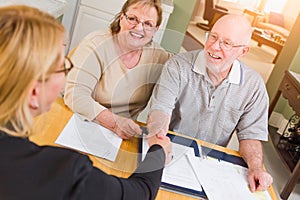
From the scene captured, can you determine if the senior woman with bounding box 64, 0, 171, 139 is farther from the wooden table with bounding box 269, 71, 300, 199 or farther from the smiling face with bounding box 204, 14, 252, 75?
the wooden table with bounding box 269, 71, 300, 199

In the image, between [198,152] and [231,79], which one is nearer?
[198,152]

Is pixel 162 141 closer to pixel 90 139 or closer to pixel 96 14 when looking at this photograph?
pixel 90 139

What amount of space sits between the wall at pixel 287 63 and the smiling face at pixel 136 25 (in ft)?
7.06

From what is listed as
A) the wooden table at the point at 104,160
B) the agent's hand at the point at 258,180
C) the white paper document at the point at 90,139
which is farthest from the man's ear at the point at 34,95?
the agent's hand at the point at 258,180

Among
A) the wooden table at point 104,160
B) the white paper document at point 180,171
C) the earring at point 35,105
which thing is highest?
the earring at point 35,105

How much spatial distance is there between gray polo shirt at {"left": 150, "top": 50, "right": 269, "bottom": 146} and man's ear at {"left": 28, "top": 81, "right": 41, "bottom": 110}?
0.87 metres

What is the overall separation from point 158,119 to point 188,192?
37 cm

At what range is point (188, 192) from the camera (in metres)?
1.12

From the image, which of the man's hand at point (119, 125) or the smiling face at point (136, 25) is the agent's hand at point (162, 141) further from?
the smiling face at point (136, 25)

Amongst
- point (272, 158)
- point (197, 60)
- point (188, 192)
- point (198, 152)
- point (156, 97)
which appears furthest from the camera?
point (272, 158)

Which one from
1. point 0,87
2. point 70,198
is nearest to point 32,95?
point 0,87

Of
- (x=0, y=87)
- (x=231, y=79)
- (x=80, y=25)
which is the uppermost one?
(x=0, y=87)

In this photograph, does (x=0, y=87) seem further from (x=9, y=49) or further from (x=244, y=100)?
(x=244, y=100)

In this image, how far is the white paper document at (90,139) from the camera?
1169 millimetres
